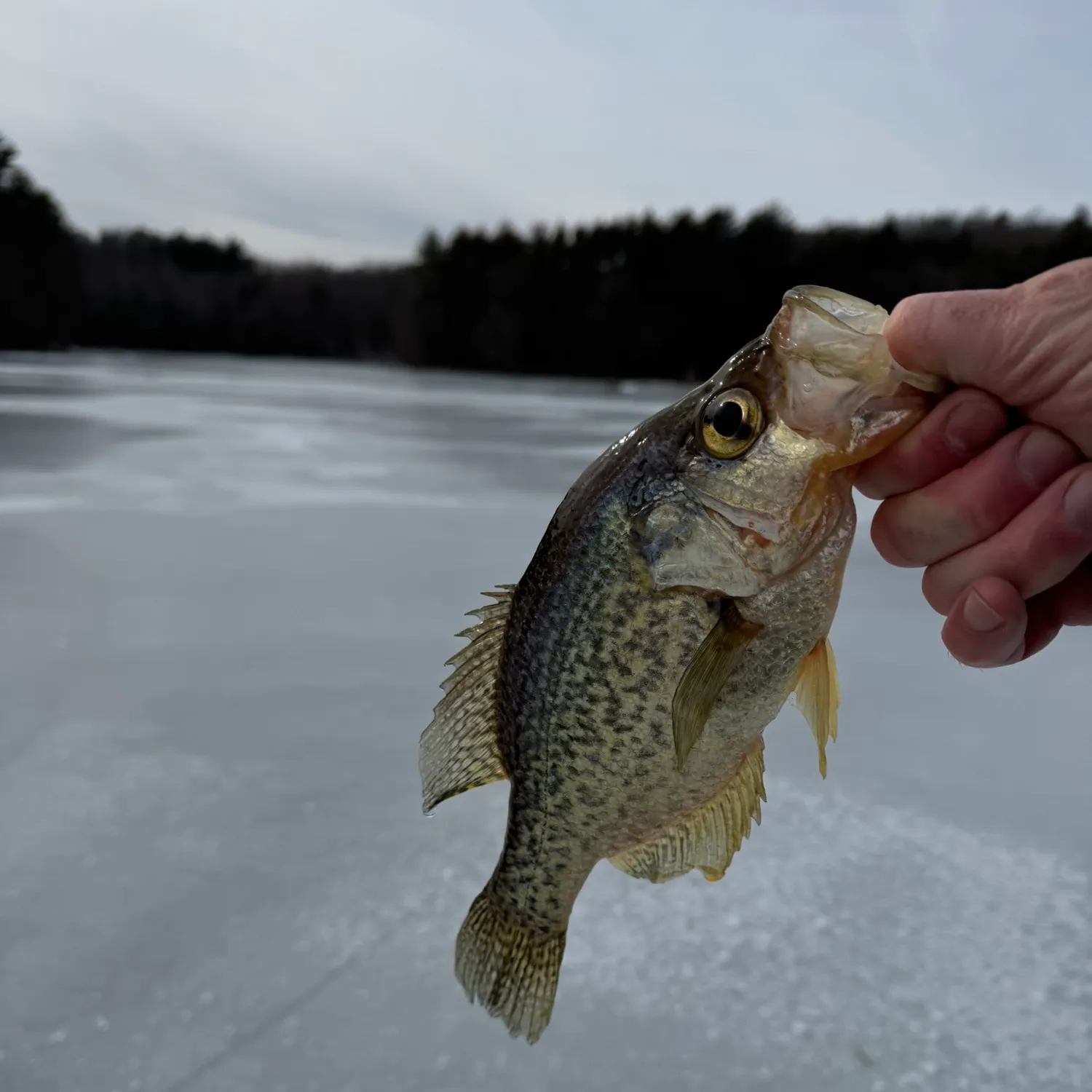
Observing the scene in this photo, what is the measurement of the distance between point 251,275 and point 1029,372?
47207 mm

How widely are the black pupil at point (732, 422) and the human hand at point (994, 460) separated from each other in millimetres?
308

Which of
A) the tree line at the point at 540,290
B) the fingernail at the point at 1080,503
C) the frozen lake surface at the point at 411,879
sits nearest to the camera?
the fingernail at the point at 1080,503

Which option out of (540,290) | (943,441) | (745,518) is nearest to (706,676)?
(745,518)

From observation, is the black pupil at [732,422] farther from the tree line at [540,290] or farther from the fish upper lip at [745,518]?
the tree line at [540,290]

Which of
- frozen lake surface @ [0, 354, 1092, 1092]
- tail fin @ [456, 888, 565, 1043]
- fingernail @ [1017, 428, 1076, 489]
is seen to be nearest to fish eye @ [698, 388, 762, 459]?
fingernail @ [1017, 428, 1076, 489]

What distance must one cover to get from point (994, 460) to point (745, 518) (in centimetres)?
56

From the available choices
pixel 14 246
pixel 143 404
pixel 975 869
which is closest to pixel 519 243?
pixel 14 246

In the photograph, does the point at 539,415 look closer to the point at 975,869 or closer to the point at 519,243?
the point at 975,869

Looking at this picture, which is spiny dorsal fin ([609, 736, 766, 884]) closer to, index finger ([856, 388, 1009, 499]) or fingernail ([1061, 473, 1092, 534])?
index finger ([856, 388, 1009, 499])

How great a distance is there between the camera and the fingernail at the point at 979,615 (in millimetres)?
1773

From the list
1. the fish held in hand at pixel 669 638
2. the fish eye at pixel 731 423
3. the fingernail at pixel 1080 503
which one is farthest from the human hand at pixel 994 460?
the fish eye at pixel 731 423

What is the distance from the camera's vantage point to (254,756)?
10.0ft

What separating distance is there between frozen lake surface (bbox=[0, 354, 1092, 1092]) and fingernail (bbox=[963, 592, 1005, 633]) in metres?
0.91

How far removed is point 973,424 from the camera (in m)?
1.63
